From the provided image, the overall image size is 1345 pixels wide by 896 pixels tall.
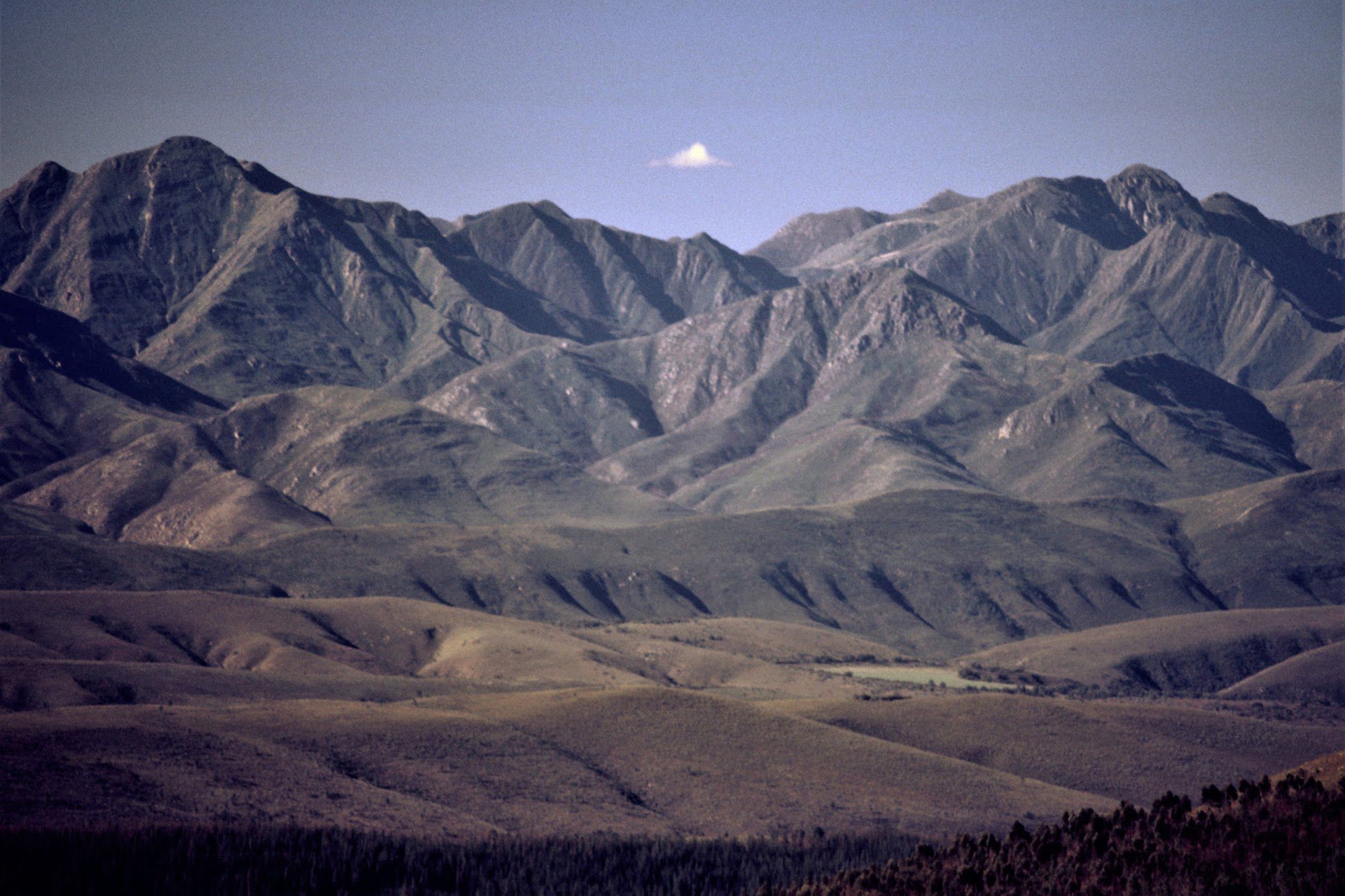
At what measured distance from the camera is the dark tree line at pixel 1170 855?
→ 4000cm

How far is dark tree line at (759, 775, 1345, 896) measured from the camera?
131 ft

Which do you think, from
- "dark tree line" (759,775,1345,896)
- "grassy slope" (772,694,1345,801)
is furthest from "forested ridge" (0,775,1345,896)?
"grassy slope" (772,694,1345,801)

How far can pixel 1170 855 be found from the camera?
146 ft

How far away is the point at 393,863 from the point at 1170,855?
62.3 metres

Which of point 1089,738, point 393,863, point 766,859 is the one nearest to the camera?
point 393,863

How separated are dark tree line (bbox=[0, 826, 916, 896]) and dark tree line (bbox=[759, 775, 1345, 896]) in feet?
142

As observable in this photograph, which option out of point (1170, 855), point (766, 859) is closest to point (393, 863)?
point (766, 859)

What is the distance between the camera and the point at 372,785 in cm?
11900

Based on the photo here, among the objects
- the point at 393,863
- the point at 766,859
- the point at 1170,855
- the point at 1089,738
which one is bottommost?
the point at 766,859

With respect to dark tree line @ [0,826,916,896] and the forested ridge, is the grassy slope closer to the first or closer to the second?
the forested ridge

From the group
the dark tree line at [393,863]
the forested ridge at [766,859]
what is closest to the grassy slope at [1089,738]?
the forested ridge at [766,859]

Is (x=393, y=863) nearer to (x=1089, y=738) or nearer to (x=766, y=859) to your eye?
(x=766, y=859)

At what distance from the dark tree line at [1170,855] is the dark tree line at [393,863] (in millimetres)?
43373

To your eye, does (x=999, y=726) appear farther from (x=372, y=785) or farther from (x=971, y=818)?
(x=372, y=785)
